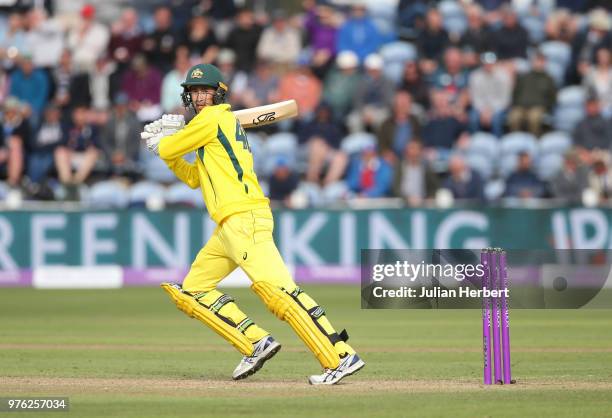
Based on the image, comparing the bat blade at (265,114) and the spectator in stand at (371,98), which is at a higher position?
the spectator in stand at (371,98)

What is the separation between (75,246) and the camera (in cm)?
1903

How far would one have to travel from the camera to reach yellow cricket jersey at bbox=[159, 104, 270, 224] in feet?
29.4

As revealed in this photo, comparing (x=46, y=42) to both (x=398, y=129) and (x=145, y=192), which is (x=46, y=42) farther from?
(x=398, y=129)

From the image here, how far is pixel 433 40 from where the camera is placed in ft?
70.7

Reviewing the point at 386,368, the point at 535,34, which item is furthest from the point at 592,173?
the point at 386,368

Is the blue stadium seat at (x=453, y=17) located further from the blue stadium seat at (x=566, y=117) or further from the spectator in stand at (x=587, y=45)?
the blue stadium seat at (x=566, y=117)

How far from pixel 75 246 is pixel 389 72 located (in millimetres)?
5695

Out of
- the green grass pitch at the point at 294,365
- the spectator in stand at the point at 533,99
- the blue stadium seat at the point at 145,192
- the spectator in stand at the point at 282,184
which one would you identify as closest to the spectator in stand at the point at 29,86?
the blue stadium seat at the point at 145,192

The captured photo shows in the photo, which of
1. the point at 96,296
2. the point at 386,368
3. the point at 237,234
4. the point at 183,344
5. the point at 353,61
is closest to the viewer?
the point at 237,234

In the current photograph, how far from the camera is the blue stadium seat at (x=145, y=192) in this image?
19.6 meters

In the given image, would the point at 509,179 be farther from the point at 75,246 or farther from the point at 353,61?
the point at 75,246

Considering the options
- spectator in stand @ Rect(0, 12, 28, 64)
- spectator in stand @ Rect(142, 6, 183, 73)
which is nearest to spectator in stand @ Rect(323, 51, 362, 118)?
spectator in stand @ Rect(142, 6, 183, 73)

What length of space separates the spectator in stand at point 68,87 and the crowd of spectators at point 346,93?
2 cm

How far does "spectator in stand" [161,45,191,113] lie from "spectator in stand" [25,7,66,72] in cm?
209
